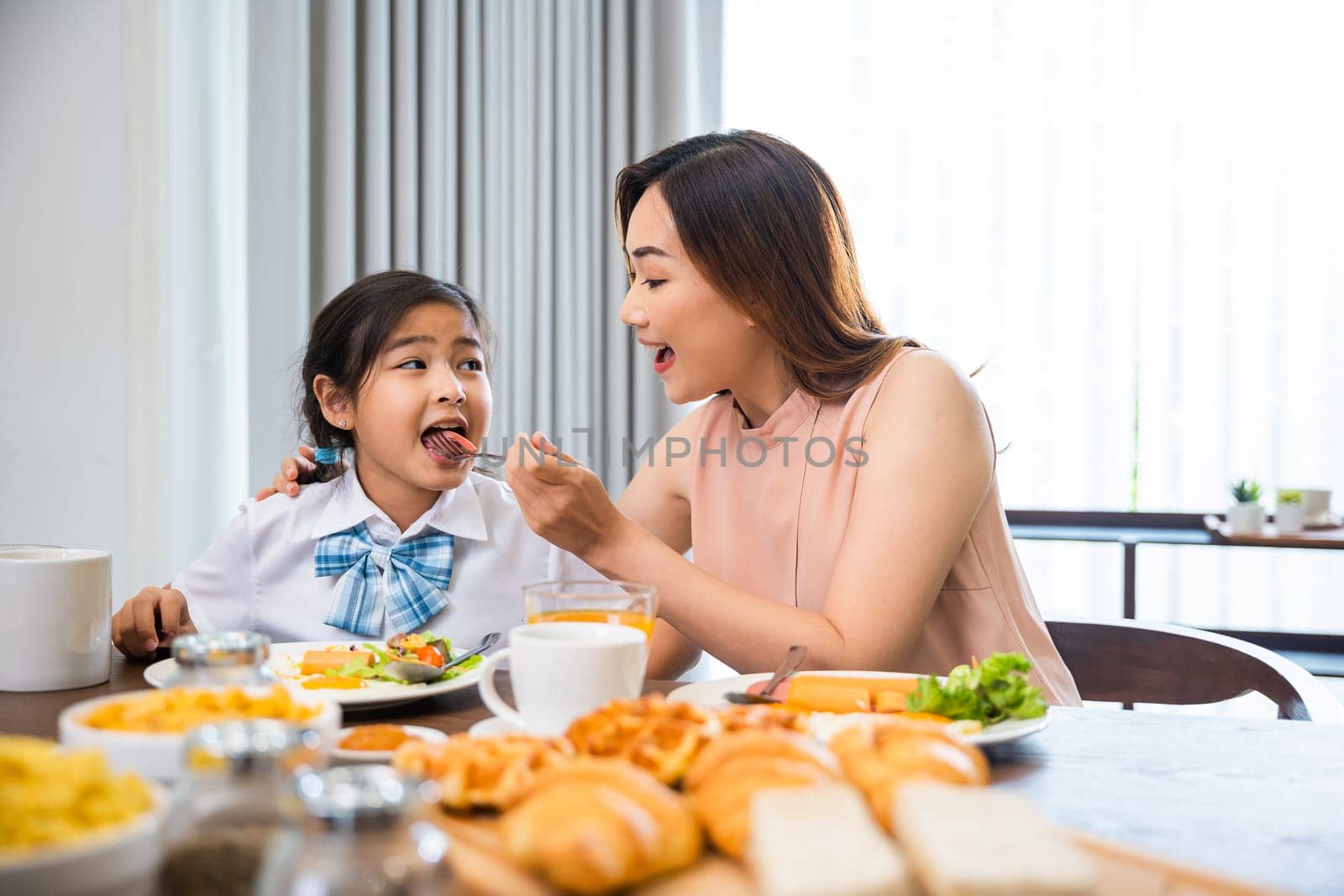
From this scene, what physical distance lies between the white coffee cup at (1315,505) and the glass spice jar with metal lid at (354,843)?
3.27 meters

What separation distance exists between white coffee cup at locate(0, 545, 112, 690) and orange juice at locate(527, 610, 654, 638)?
1.48 ft

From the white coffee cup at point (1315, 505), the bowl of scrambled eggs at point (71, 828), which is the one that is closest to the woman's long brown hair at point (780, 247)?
the bowl of scrambled eggs at point (71, 828)

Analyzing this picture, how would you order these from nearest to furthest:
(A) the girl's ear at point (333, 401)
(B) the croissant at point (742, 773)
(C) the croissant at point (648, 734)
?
(B) the croissant at point (742, 773) < (C) the croissant at point (648, 734) < (A) the girl's ear at point (333, 401)

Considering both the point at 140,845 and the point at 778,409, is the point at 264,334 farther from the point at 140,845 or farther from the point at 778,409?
the point at 140,845

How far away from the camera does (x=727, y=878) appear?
0.56 meters

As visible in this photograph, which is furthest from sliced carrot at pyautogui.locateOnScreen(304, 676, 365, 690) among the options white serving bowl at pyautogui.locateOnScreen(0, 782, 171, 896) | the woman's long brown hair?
the woman's long brown hair

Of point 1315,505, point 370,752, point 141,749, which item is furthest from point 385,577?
point 1315,505

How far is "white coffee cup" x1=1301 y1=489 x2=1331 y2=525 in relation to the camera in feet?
10.4

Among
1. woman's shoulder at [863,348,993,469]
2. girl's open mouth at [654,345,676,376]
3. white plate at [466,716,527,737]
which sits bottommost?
white plate at [466,716,527,737]

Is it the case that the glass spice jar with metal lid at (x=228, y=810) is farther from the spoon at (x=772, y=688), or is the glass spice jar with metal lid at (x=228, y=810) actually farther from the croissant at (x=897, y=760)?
the spoon at (x=772, y=688)

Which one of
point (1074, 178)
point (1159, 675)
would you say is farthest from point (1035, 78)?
point (1159, 675)

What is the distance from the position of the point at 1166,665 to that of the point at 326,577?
3.65ft

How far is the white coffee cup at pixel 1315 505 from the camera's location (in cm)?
317

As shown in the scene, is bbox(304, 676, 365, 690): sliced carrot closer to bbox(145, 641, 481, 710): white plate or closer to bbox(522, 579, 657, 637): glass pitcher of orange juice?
bbox(145, 641, 481, 710): white plate
